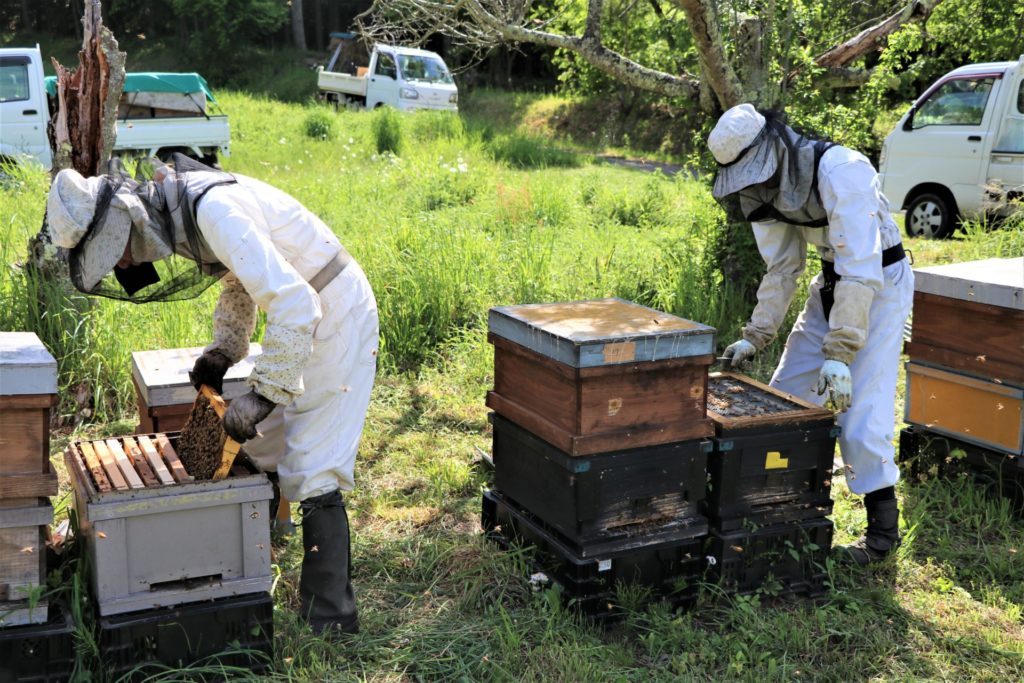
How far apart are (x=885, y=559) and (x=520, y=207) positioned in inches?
190

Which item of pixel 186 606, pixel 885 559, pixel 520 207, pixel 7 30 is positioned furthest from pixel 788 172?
pixel 7 30

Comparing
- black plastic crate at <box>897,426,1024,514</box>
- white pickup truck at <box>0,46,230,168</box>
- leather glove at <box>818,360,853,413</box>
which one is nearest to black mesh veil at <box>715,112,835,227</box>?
leather glove at <box>818,360,853,413</box>

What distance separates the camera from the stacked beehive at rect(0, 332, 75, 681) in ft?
7.43

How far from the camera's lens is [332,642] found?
2754 millimetres

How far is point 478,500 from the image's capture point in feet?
12.4

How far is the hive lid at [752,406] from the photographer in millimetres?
3049

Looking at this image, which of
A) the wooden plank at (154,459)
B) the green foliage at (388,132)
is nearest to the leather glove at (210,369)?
the wooden plank at (154,459)

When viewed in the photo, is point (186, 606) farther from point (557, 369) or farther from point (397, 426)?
point (397, 426)

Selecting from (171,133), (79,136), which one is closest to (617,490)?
(79,136)

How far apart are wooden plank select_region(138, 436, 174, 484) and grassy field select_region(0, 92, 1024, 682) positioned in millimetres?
459

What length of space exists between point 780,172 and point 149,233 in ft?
6.55

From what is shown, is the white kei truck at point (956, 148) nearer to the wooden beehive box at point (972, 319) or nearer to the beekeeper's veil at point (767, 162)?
the wooden beehive box at point (972, 319)

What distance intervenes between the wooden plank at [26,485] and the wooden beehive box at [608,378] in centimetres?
133

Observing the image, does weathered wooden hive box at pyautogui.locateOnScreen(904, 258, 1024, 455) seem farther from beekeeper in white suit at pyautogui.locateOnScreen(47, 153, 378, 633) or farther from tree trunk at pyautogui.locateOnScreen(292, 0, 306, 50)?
tree trunk at pyautogui.locateOnScreen(292, 0, 306, 50)
